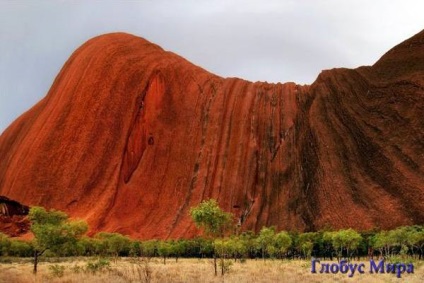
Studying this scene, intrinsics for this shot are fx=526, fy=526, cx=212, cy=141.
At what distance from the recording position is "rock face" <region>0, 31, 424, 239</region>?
5612 centimetres

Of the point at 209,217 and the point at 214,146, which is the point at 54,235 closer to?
the point at 209,217

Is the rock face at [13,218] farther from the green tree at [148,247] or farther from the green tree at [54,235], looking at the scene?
the green tree at [54,235]

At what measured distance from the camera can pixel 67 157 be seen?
66.8m

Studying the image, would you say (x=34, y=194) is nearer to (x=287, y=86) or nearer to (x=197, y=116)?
(x=197, y=116)

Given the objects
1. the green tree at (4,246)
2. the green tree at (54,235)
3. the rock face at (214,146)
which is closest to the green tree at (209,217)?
the green tree at (54,235)

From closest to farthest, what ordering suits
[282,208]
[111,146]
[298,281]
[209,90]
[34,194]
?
[298,281], [282,208], [34,194], [111,146], [209,90]

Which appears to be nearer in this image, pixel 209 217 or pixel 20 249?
pixel 209 217

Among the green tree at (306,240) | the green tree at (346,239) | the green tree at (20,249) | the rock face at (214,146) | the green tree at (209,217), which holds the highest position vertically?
the rock face at (214,146)

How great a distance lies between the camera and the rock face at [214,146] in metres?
56.1

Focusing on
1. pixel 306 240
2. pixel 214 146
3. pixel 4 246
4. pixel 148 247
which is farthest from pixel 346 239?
pixel 4 246

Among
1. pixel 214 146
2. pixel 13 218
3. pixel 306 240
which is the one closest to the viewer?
pixel 306 240

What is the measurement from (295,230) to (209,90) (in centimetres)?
2736

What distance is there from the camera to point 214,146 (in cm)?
6788

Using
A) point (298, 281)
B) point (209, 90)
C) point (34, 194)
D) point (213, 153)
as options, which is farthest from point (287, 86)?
→ point (298, 281)
